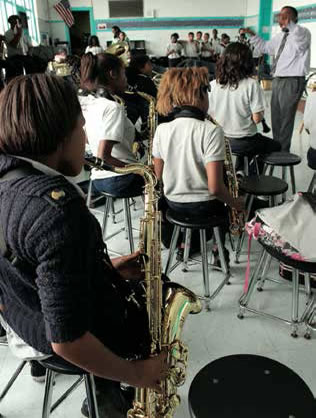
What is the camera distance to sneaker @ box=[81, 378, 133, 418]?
142cm

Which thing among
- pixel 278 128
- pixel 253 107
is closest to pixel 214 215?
pixel 253 107

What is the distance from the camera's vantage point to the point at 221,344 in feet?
6.90

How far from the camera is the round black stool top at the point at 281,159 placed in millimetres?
3084

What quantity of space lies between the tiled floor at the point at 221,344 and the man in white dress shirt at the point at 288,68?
258cm

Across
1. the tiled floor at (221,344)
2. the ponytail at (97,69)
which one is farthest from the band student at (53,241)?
the ponytail at (97,69)

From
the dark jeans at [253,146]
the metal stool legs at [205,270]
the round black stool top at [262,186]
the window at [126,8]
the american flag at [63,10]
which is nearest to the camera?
the metal stool legs at [205,270]

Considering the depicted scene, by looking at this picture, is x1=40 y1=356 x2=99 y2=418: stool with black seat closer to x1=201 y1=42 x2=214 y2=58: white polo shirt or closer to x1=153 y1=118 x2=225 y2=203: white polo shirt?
x1=153 y1=118 x2=225 y2=203: white polo shirt

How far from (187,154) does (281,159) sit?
1.30m

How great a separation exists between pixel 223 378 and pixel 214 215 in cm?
120

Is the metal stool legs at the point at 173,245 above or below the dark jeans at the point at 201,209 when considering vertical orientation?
below

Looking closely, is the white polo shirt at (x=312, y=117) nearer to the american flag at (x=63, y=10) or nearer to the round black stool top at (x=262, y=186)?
the round black stool top at (x=262, y=186)

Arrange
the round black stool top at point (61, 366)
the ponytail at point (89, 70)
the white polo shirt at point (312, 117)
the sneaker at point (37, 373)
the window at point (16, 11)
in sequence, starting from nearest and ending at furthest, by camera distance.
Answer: the round black stool top at point (61, 366), the sneaker at point (37, 373), the ponytail at point (89, 70), the white polo shirt at point (312, 117), the window at point (16, 11)

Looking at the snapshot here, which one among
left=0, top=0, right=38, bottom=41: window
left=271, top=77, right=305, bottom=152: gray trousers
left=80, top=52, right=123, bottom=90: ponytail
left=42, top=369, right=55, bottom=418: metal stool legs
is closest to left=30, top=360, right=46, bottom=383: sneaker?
left=42, top=369, right=55, bottom=418: metal stool legs

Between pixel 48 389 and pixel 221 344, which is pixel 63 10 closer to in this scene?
pixel 221 344
